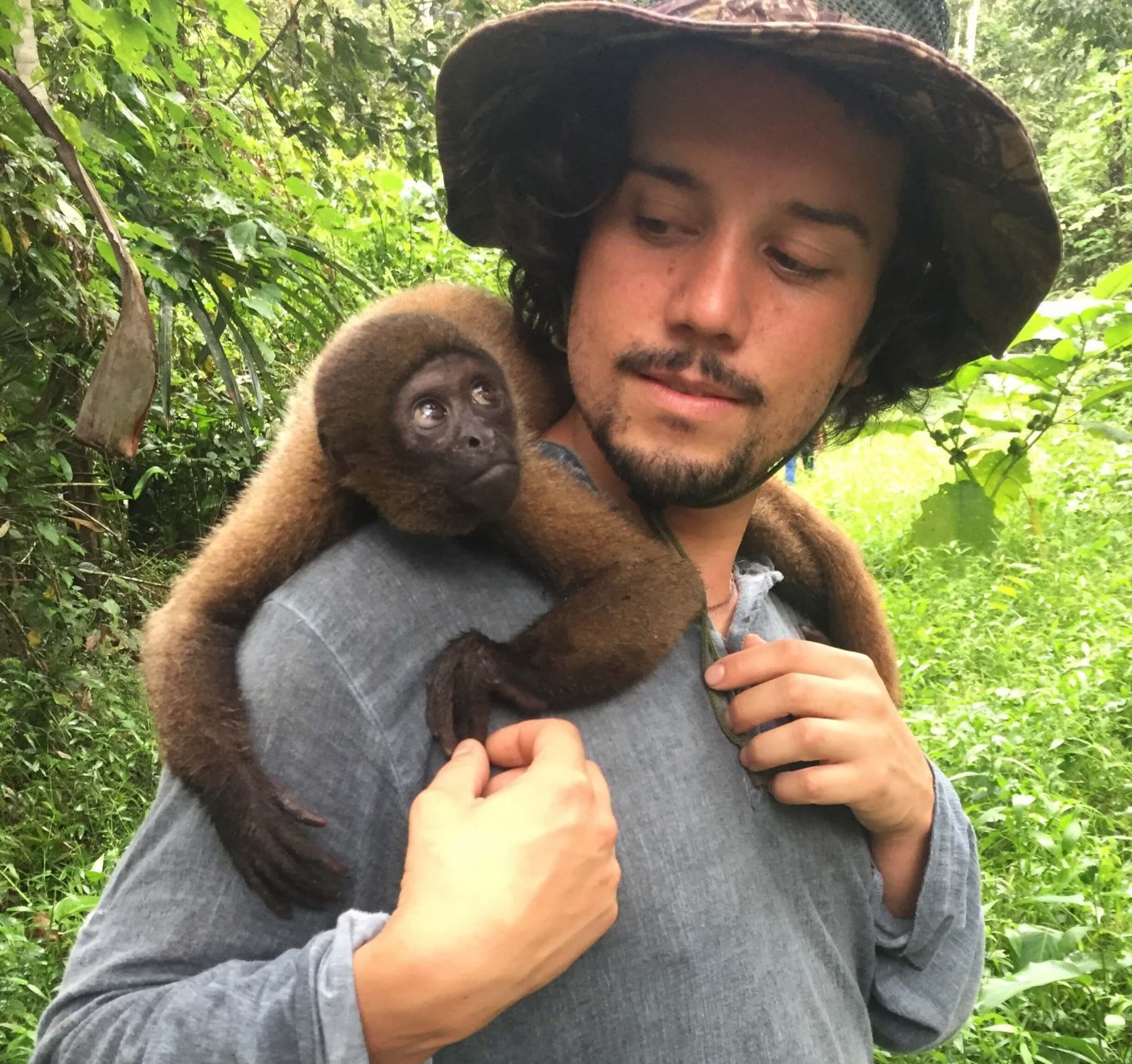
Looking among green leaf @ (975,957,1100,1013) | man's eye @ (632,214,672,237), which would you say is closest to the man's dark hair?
man's eye @ (632,214,672,237)

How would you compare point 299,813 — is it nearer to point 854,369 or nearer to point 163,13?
point 854,369

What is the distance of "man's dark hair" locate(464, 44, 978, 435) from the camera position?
4.96 feet

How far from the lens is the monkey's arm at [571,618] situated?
1208 mm

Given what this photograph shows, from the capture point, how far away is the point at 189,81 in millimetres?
2980

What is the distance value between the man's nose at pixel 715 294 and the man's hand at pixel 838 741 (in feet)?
1.51

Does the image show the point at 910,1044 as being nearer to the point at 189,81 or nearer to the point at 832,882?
the point at 832,882

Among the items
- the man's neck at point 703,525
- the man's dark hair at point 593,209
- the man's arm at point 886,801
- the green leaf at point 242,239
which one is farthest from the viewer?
the green leaf at point 242,239

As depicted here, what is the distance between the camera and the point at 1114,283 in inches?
185

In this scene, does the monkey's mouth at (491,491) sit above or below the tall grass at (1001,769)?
above

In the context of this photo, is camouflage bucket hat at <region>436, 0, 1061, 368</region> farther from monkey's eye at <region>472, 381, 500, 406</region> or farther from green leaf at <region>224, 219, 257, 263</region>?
green leaf at <region>224, 219, 257, 263</region>

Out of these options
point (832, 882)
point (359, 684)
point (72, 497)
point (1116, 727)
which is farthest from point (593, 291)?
point (72, 497)

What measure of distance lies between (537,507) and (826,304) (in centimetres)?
58

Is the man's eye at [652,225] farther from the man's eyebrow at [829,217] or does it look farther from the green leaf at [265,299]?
the green leaf at [265,299]

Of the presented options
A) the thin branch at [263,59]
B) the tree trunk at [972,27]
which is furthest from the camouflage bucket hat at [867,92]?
the tree trunk at [972,27]
